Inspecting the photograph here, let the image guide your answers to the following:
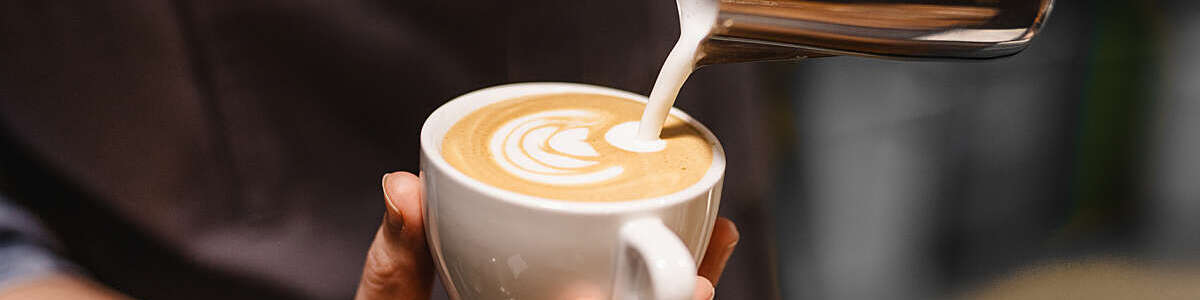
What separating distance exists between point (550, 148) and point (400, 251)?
0.17 meters

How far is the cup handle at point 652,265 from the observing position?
1.08 feet

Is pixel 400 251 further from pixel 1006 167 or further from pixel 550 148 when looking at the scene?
pixel 1006 167

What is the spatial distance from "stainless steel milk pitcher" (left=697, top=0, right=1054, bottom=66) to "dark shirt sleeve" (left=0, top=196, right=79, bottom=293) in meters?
0.42

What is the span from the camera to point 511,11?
2.25 feet

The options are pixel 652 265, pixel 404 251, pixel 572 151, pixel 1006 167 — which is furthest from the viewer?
pixel 1006 167

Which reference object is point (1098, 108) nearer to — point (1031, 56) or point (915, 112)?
point (1031, 56)

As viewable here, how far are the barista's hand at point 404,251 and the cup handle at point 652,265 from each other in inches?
6.7

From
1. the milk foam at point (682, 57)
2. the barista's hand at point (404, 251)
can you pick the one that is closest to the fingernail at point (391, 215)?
the barista's hand at point (404, 251)

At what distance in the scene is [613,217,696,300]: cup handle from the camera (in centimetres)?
33

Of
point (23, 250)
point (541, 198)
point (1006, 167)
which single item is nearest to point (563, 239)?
point (541, 198)

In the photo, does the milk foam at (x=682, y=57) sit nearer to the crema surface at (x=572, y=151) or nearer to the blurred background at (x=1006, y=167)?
the crema surface at (x=572, y=151)

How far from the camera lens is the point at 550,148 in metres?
0.46

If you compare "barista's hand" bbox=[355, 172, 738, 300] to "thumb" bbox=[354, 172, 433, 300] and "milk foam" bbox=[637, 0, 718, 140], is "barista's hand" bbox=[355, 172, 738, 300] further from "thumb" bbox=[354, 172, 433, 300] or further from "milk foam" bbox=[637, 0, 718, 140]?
"milk foam" bbox=[637, 0, 718, 140]

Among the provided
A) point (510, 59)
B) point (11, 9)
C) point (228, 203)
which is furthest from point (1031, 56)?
point (11, 9)
